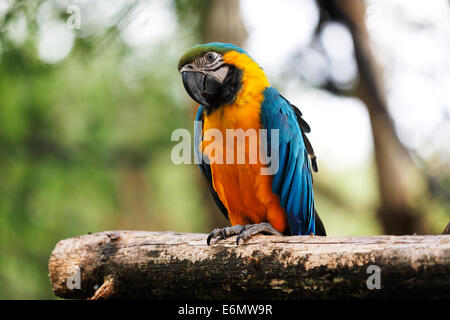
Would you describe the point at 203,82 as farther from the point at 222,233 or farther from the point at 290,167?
the point at 222,233

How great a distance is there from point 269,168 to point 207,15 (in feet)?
9.37

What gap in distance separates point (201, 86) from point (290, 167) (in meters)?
0.87

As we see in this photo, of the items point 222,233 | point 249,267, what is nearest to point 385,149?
point 222,233

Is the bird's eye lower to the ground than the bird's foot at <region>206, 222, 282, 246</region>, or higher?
higher

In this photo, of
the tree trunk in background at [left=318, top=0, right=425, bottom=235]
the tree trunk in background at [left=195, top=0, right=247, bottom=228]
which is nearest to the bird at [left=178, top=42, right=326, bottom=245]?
the tree trunk in background at [left=195, top=0, right=247, bottom=228]

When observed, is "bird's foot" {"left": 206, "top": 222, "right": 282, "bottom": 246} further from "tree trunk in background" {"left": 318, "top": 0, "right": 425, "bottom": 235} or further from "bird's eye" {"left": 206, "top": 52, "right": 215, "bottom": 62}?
"tree trunk in background" {"left": 318, "top": 0, "right": 425, "bottom": 235}

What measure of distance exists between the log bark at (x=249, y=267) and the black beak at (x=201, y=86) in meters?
0.98

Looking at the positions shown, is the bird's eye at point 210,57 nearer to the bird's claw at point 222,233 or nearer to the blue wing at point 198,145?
the blue wing at point 198,145

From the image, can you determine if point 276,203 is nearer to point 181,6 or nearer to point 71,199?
point 181,6

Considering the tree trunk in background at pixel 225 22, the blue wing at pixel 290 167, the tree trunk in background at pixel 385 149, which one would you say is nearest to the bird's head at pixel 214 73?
the blue wing at pixel 290 167

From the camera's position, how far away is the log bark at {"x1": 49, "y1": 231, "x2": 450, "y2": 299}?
6.57 feet

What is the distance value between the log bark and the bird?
1.34 feet

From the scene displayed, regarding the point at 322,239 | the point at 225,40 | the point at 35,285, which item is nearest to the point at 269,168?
the point at 322,239
